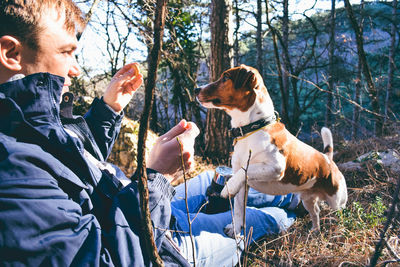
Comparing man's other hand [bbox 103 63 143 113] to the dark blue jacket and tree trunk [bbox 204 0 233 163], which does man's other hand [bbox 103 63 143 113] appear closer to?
the dark blue jacket

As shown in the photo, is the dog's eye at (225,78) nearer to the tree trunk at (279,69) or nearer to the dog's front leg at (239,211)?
the dog's front leg at (239,211)

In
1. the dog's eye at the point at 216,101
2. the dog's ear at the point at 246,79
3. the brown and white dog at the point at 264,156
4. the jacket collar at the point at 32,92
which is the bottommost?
the brown and white dog at the point at 264,156

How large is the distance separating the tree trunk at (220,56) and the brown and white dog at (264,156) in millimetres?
3230

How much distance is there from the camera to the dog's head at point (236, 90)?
216 centimetres

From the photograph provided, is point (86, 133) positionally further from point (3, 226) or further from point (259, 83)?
point (259, 83)

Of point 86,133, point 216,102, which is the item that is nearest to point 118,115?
point 86,133

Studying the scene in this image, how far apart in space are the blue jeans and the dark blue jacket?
0.19m

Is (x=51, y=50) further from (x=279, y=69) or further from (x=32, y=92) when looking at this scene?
(x=279, y=69)

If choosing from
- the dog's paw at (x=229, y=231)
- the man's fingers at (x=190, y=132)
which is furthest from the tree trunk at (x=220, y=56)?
the man's fingers at (x=190, y=132)

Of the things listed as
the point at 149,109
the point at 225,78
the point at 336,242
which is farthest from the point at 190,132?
the point at 336,242

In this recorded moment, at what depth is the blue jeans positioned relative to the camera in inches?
62.2

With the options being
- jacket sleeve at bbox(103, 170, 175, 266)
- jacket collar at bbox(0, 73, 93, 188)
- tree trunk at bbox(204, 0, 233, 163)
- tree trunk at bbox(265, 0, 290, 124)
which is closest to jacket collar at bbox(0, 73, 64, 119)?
jacket collar at bbox(0, 73, 93, 188)

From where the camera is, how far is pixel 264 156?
2.01 meters

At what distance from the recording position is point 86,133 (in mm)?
1562
